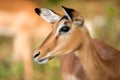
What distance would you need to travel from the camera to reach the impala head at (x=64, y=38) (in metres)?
1.60

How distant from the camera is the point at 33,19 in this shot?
6.61ft

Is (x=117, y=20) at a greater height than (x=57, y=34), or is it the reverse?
(x=57, y=34)

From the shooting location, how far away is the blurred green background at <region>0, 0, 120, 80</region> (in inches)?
77.7

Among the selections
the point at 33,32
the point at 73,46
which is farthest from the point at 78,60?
the point at 33,32

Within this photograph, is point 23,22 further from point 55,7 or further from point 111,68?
point 111,68

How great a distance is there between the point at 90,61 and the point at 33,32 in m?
0.45

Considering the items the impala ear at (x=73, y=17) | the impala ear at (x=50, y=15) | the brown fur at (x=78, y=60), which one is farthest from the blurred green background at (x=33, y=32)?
the impala ear at (x=73, y=17)

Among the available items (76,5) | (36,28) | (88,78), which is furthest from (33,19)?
(88,78)

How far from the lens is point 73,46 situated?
5.33 ft

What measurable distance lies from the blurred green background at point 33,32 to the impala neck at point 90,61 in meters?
0.35

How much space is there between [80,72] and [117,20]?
1.32 ft

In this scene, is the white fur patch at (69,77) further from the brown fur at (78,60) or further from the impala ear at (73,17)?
the impala ear at (73,17)

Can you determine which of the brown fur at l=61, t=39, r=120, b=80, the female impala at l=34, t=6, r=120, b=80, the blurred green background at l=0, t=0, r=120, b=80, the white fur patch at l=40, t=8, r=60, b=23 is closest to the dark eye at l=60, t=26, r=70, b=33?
the female impala at l=34, t=6, r=120, b=80

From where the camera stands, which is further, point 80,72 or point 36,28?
point 36,28
